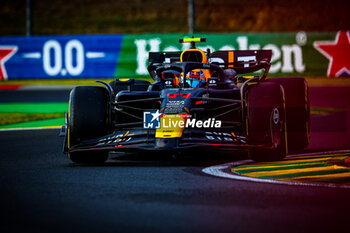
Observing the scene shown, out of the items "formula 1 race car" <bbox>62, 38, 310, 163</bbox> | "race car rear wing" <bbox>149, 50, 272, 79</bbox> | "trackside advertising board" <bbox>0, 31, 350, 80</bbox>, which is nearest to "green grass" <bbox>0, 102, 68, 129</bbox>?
"race car rear wing" <bbox>149, 50, 272, 79</bbox>

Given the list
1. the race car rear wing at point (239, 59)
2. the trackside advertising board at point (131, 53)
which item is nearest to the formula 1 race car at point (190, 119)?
the race car rear wing at point (239, 59)

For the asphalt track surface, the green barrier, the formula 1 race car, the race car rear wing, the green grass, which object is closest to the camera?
the asphalt track surface

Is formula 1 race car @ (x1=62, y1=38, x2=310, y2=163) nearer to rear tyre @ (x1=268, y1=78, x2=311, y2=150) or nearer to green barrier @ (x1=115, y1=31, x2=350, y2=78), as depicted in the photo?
rear tyre @ (x1=268, y1=78, x2=311, y2=150)

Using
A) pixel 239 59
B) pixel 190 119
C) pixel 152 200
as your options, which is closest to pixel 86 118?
pixel 190 119

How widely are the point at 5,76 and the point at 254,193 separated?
62.3 ft

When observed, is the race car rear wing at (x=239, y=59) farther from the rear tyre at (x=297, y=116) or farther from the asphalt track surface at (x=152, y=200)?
the asphalt track surface at (x=152, y=200)

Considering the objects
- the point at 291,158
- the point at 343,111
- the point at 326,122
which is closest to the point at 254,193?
the point at 291,158

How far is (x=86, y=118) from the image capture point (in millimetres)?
9297

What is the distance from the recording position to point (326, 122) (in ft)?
46.8

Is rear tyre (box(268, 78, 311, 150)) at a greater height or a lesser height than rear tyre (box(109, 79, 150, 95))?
lesser

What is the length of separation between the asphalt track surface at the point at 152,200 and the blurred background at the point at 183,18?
3291 cm

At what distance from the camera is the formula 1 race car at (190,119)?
29.4 feet

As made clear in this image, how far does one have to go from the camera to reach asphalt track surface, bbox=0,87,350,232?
5840 millimetres

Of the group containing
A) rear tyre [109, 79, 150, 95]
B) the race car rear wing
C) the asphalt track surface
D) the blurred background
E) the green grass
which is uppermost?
the blurred background
